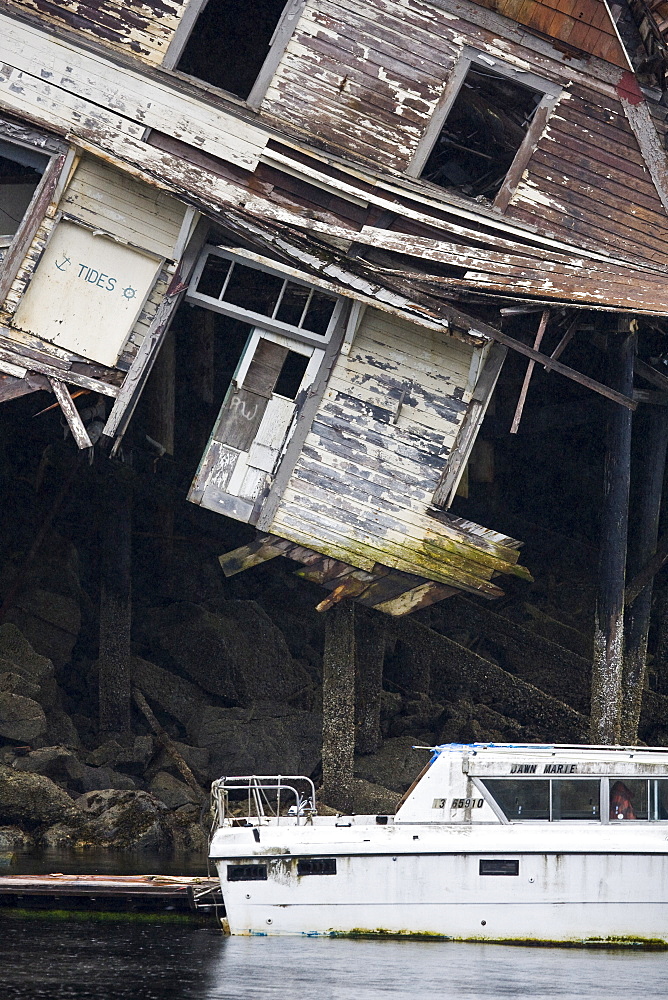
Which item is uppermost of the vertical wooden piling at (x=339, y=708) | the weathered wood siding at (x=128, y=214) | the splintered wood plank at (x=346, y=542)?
the weathered wood siding at (x=128, y=214)

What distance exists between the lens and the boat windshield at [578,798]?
15758 mm

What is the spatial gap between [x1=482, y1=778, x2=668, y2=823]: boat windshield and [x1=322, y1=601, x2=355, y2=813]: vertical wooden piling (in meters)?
3.99

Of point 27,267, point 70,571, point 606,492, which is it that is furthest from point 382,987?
point 70,571

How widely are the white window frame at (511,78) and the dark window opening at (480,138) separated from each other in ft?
4.04

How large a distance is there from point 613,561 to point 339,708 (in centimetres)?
433

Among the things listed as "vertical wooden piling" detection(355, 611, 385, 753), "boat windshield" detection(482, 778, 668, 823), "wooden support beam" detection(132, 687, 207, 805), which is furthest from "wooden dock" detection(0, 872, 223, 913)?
"vertical wooden piling" detection(355, 611, 385, 753)

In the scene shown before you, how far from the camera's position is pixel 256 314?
19391 mm

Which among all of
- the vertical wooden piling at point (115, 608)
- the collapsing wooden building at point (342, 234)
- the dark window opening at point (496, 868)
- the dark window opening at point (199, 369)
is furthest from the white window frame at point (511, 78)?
the dark window opening at point (496, 868)

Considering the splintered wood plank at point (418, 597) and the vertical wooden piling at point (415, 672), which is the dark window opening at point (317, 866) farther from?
the vertical wooden piling at point (415, 672)

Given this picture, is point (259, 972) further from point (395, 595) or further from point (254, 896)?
point (395, 595)

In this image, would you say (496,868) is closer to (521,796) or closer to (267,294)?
(521,796)

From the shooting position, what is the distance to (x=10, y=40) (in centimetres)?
1848

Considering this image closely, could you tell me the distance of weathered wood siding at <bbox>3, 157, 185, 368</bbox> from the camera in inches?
741

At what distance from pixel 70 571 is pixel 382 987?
474 inches
